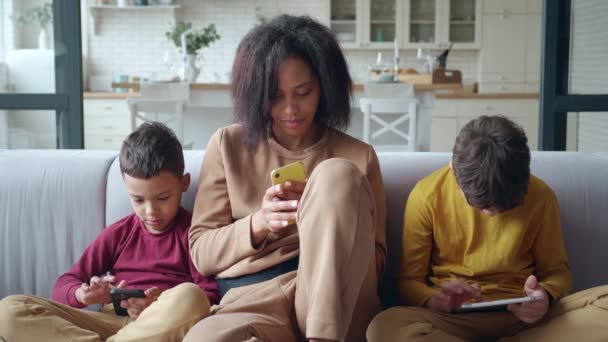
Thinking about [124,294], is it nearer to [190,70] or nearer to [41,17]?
[41,17]

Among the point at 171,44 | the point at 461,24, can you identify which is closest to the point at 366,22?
the point at 461,24

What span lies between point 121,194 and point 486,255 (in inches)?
38.8

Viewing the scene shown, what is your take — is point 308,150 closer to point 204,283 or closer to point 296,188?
point 296,188

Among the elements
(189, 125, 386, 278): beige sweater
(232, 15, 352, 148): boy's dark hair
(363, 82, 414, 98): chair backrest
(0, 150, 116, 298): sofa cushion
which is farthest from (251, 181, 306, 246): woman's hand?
(363, 82, 414, 98): chair backrest

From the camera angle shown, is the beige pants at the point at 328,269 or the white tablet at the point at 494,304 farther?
the white tablet at the point at 494,304

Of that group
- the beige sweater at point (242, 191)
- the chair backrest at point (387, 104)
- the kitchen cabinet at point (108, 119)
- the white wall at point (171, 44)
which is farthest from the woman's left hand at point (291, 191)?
the white wall at point (171, 44)

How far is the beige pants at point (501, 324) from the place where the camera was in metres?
1.43

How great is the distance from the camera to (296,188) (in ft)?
4.80

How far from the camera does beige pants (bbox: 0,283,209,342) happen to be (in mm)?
1452

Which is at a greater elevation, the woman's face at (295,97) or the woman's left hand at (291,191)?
the woman's face at (295,97)

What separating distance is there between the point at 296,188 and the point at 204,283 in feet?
1.28

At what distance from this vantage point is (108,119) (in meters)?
6.51

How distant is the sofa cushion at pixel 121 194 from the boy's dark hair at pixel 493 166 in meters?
0.74

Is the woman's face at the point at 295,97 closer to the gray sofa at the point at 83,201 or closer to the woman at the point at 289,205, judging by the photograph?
the woman at the point at 289,205
